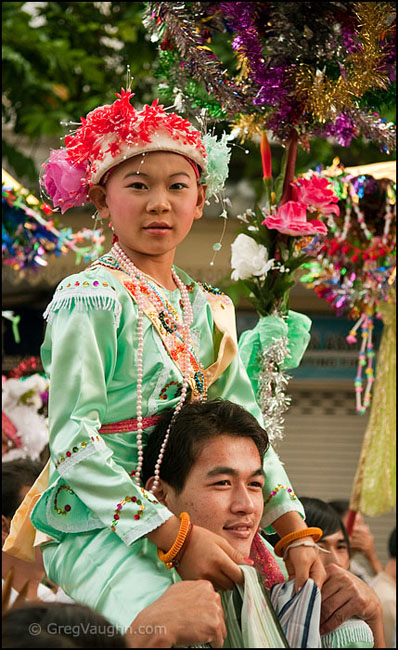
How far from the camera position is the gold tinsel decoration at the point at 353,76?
3486 mm

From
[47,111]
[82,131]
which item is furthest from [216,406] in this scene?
[47,111]

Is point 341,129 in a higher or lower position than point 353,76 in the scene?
lower

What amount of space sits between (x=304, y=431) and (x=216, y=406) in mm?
9069

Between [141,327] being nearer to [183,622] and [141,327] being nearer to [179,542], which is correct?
[179,542]

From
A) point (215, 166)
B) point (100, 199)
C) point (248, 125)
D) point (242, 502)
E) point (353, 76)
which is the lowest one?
point (242, 502)

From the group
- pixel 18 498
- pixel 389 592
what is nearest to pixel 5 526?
pixel 18 498

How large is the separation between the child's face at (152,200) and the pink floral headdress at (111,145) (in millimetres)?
32

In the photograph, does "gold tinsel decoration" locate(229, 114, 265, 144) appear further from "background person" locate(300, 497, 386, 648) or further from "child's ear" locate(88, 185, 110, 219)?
"background person" locate(300, 497, 386, 648)

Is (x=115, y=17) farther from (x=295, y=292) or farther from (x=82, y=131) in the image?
(x=82, y=131)

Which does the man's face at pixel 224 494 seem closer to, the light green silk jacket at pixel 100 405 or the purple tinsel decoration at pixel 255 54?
the light green silk jacket at pixel 100 405

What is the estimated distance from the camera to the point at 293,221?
339cm

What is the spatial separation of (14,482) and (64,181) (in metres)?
1.59

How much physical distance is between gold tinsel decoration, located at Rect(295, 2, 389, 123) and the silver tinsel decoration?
0.79 metres

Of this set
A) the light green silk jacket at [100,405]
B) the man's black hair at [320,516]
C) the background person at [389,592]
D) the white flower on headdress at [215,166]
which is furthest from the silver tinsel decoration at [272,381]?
the background person at [389,592]
